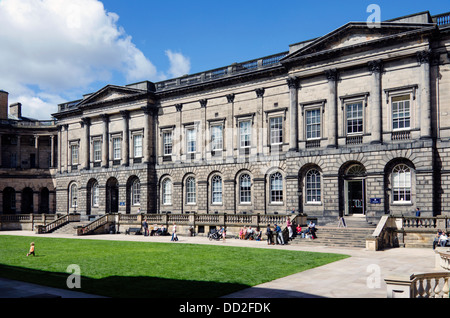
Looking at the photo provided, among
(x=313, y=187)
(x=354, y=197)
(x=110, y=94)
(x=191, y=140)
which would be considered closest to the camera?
(x=354, y=197)

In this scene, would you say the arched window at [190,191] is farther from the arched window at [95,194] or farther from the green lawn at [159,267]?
the green lawn at [159,267]

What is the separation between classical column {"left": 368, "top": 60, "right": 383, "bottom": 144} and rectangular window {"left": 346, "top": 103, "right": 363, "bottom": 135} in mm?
1110

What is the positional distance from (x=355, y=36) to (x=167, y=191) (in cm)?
2441

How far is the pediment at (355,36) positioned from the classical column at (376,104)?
1.83 meters

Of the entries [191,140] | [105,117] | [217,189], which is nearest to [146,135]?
[191,140]

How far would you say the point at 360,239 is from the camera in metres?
29.0

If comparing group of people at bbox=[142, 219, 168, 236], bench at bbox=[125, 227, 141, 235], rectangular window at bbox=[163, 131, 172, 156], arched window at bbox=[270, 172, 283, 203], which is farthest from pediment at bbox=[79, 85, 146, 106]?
arched window at bbox=[270, 172, 283, 203]

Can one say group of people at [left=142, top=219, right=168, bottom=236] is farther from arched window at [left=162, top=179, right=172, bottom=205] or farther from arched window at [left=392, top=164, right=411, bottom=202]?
arched window at [left=392, top=164, right=411, bottom=202]

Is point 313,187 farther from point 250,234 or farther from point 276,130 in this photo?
point 250,234

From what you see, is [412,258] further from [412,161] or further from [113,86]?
[113,86]

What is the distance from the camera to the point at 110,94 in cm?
5075

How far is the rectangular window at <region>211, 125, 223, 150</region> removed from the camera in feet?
142
